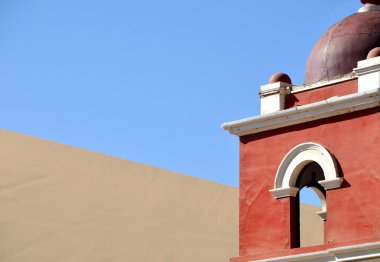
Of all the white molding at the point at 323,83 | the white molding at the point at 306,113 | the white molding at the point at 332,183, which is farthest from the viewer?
the white molding at the point at 323,83

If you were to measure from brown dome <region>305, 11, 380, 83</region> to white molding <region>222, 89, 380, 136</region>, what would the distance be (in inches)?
21.5

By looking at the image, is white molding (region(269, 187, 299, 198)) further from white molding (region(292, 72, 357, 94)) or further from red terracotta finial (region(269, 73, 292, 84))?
red terracotta finial (region(269, 73, 292, 84))

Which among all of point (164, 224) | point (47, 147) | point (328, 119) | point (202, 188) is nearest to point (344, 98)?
point (328, 119)

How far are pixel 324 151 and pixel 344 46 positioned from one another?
1461 mm

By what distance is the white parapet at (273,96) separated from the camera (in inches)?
730

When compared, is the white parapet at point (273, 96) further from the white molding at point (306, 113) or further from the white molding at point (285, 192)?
the white molding at point (285, 192)

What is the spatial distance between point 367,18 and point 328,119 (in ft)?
5.03

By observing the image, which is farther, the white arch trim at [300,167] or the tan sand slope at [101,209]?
the tan sand slope at [101,209]

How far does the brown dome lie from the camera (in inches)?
711

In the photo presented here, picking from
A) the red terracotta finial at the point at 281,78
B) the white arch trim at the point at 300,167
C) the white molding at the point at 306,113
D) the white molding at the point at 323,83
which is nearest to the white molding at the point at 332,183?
the white arch trim at the point at 300,167

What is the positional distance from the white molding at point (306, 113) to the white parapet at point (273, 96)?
171mm

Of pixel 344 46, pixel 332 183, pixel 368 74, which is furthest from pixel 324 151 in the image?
pixel 344 46

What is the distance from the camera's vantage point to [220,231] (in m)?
52.4

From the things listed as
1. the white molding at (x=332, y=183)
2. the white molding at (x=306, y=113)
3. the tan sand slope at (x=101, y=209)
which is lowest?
the white molding at (x=332, y=183)
